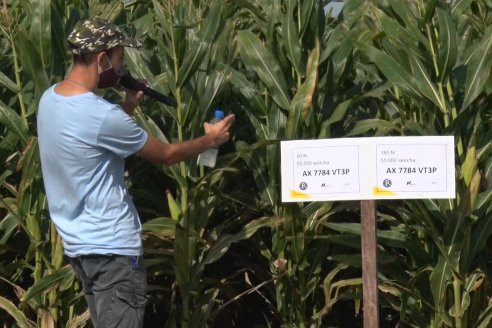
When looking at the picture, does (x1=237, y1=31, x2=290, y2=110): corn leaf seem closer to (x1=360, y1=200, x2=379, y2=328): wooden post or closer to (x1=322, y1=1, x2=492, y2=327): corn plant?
(x1=322, y1=1, x2=492, y2=327): corn plant

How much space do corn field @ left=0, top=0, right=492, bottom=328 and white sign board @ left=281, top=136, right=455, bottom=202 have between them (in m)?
0.79

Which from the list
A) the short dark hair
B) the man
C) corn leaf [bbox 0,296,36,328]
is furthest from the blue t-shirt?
corn leaf [bbox 0,296,36,328]

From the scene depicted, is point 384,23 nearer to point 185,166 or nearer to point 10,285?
point 185,166

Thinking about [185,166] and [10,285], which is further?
[10,285]

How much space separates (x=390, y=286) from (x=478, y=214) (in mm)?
599

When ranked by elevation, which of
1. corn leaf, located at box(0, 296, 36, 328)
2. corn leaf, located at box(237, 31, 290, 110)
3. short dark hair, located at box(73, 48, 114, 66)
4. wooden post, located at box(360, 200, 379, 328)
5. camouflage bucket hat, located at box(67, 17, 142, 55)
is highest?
corn leaf, located at box(237, 31, 290, 110)

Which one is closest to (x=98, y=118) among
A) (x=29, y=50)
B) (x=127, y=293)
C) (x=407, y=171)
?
(x=127, y=293)

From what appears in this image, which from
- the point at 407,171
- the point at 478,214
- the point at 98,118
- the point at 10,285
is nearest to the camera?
the point at 98,118

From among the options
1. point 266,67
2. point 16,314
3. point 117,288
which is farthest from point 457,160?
point 16,314

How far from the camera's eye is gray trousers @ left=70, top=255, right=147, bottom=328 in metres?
4.46

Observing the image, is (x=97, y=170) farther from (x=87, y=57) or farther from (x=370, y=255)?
(x=370, y=255)

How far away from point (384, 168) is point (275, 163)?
4.03 ft

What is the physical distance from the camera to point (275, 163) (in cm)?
606

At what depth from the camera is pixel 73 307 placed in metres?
6.03
